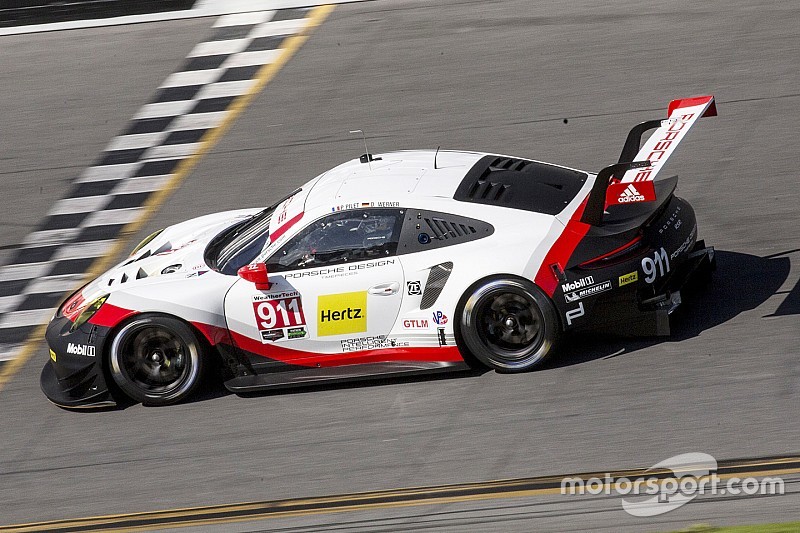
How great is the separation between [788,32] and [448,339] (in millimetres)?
8200

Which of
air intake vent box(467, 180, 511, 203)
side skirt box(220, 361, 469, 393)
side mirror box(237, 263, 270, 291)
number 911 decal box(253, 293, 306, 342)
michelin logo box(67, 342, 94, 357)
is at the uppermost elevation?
air intake vent box(467, 180, 511, 203)

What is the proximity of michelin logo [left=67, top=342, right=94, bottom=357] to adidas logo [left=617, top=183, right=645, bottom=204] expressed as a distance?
3.83 m

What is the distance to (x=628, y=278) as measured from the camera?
7.19 meters

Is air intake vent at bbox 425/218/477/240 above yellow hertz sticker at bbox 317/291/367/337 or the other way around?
above

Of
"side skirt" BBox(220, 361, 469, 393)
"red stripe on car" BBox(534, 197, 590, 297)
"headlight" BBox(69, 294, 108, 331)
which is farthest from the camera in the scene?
"headlight" BBox(69, 294, 108, 331)

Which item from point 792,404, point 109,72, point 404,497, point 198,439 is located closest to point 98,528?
point 198,439

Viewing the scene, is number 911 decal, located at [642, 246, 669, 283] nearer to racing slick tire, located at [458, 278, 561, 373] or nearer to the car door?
racing slick tire, located at [458, 278, 561, 373]

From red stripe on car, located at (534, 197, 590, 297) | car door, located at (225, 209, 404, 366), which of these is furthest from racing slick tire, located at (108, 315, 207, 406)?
red stripe on car, located at (534, 197, 590, 297)

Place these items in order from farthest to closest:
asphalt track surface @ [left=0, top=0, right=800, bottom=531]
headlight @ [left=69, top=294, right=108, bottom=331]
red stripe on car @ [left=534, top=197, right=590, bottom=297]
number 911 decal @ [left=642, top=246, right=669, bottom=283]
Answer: headlight @ [left=69, top=294, right=108, bottom=331] < number 911 decal @ [left=642, top=246, right=669, bottom=283] < red stripe on car @ [left=534, top=197, right=590, bottom=297] < asphalt track surface @ [left=0, top=0, right=800, bottom=531]

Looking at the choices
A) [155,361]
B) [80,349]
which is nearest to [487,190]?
[155,361]

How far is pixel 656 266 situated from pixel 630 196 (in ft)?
1.69

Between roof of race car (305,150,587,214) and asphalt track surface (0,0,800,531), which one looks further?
roof of race car (305,150,587,214)

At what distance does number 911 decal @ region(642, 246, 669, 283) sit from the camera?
23.7ft

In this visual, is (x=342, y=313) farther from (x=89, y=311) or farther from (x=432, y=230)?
(x=89, y=311)
